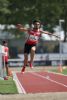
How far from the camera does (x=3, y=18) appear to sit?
58000 mm

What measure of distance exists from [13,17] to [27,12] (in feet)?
6.52

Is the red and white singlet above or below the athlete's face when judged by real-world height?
below

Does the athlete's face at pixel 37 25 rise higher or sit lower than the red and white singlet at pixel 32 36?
higher

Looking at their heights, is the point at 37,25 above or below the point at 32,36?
above

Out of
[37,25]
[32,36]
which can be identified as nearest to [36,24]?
[37,25]

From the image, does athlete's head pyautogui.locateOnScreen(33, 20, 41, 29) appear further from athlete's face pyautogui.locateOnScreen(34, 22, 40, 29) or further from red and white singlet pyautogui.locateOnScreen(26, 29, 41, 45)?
red and white singlet pyautogui.locateOnScreen(26, 29, 41, 45)

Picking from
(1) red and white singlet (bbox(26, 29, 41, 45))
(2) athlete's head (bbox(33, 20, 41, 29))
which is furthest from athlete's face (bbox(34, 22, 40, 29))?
(1) red and white singlet (bbox(26, 29, 41, 45))

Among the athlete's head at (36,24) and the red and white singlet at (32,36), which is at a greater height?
the athlete's head at (36,24)

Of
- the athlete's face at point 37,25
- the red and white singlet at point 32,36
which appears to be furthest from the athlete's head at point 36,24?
the red and white singlet at point 32,36

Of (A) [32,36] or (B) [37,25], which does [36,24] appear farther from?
(A) [32,36]

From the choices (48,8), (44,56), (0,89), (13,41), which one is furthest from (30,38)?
(13,41)

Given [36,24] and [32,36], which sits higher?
[36,24]

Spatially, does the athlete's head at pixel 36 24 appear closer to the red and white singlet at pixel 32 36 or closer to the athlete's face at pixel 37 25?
the athlete's face at pixel 37 25

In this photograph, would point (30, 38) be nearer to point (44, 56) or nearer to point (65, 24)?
point (44, 56)
